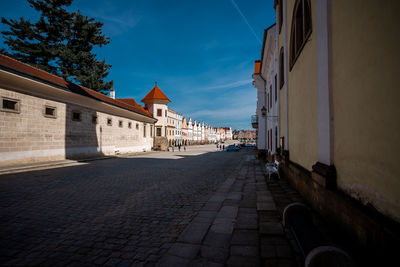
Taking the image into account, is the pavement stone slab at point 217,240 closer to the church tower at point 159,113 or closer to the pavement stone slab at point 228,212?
the pavement stone slab at point 228,212

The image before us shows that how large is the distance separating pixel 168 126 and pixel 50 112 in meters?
35.0

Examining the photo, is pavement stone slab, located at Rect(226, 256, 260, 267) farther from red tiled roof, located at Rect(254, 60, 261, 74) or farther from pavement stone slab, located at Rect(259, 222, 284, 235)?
red tiled roof, located at Rect(254, 60, 261, 74)

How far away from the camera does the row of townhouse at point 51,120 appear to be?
474 inches

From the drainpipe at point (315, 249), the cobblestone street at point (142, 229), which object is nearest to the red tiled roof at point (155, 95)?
the cobblestone street at point (142, 229)

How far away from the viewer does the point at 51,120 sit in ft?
49.3

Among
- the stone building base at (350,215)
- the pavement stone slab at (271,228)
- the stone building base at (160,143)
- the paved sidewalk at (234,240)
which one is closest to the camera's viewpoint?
the stone building base at (350,215)

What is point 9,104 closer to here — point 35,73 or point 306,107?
point 35,73

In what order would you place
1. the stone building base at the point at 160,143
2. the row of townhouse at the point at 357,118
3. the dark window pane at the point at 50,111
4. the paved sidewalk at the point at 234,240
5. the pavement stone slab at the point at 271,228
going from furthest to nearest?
1. the stone building base at the point at 160,143
2. the dark window pane at the point at 50,111
3. the pavement stone slab at the point at 271,228
4. the paved sidewalk at the point at 234,240
5. the row of townhouse at the point at 357,118

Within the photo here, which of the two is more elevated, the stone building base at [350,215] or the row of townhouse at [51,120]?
the row of townhouse at [51,120]

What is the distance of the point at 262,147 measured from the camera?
834 inches

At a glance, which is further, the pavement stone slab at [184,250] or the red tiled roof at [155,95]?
the red tiled roof at [155,95]

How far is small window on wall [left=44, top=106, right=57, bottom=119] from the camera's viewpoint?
47.9ft

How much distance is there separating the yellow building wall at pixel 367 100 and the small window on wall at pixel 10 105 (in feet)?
53.9

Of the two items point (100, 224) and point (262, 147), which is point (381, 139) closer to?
point (100, 224)
